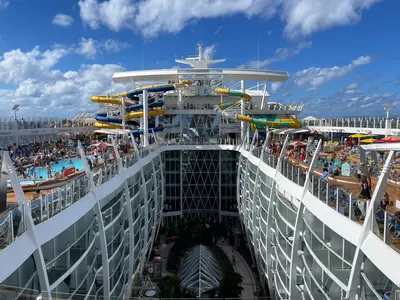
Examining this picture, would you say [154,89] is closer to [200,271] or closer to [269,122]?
[269,122]

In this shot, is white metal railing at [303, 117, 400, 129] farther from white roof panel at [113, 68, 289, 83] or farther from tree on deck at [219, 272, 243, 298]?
tree on deck at [219, 272, 243, 298]

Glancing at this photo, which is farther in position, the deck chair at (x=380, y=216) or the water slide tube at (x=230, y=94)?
the water slide tube at (x=230, y=94)

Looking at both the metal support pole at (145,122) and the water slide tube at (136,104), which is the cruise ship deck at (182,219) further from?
the water slide tube at (136,104)

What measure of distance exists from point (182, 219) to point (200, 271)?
10.7 meters

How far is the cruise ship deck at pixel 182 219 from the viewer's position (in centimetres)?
645

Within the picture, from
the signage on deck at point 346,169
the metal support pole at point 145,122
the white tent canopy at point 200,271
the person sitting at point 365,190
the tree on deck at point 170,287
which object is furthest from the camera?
the metal support pole at point 145,122

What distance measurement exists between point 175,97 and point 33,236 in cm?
2415

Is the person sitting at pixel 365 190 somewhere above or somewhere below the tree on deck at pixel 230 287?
above

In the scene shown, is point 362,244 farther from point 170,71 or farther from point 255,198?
point 170,71

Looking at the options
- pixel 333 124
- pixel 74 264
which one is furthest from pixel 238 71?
pixel 74 264

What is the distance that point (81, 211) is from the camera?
29.8ft

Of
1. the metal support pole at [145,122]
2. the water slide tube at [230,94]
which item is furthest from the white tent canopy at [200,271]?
the water slide tube at [230,94]

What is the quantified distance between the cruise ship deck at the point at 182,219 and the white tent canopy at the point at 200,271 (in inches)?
97.0

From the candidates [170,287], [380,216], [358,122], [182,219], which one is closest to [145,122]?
[182,219]
